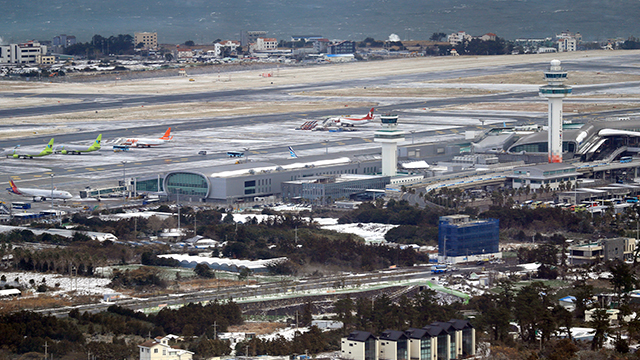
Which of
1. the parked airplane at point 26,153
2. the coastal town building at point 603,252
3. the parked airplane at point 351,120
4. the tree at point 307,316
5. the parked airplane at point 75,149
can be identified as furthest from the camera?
the parked airplane at point 351,120

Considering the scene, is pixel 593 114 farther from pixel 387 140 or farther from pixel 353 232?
pixel 353 232

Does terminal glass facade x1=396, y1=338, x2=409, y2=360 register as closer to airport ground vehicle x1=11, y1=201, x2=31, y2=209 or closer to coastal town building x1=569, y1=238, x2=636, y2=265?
coastal town building x1=569, y1=238, x2=636, y2=265

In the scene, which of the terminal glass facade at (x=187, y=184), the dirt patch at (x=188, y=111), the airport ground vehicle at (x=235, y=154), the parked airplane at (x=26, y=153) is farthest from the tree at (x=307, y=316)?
the dirt patch at (x=188, y=111)

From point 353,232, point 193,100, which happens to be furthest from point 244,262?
point 193,100

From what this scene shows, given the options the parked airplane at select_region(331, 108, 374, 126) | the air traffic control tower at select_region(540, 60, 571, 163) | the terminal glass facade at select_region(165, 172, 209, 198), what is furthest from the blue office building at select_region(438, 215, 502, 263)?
the parked airplane at select_region(331, 108, 374, 126)

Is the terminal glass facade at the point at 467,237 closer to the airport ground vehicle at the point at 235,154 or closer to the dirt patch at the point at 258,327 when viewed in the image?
the dirt patch at the point at 258,327

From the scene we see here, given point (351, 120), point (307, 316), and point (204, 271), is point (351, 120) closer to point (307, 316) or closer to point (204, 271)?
point (204, 271)
